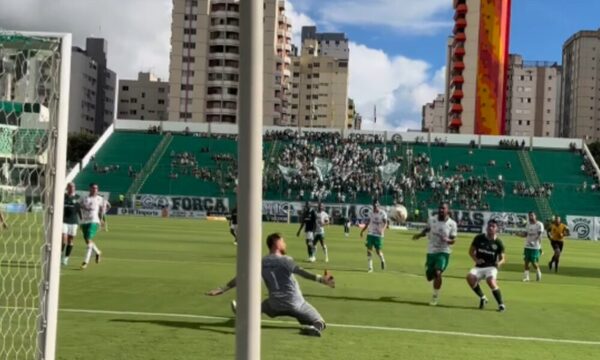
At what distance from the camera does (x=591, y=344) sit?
12508 millimetres

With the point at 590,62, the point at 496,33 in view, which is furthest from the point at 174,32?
the point at 590,62

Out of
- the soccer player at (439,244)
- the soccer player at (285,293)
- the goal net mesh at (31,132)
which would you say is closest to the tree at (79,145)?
the soccer player at (439,244)

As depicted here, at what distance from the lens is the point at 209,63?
132 meters

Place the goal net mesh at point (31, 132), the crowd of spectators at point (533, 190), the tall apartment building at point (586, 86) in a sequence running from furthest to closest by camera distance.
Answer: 1. the tall apartment building at point (586, 86)
2. the crowd of spectators at point (533, 190)
3. the goal net mesh at point (31, 132)

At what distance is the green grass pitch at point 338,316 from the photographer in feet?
35.4

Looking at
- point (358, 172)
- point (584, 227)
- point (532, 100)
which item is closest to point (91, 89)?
point (358, 172)

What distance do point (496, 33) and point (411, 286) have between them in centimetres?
8982

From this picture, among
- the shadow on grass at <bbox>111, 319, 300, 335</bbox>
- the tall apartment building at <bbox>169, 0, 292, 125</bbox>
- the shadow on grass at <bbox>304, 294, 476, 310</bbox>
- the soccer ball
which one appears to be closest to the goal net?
the shadow on grass at <bbox>111, 319, 300, 335</bbox>

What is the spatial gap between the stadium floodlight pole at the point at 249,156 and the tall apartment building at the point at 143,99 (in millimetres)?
154083

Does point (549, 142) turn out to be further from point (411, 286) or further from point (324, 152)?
point (411, 286)

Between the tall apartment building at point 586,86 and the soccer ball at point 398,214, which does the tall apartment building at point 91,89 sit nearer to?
the soccer ball at point 398,214

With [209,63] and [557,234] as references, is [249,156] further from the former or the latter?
[209,63]

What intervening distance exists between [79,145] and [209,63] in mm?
33286

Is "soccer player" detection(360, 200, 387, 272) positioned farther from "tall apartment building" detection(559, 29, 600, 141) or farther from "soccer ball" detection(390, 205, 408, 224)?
"tall apartment building" detection(559, 29, 600, 141)
